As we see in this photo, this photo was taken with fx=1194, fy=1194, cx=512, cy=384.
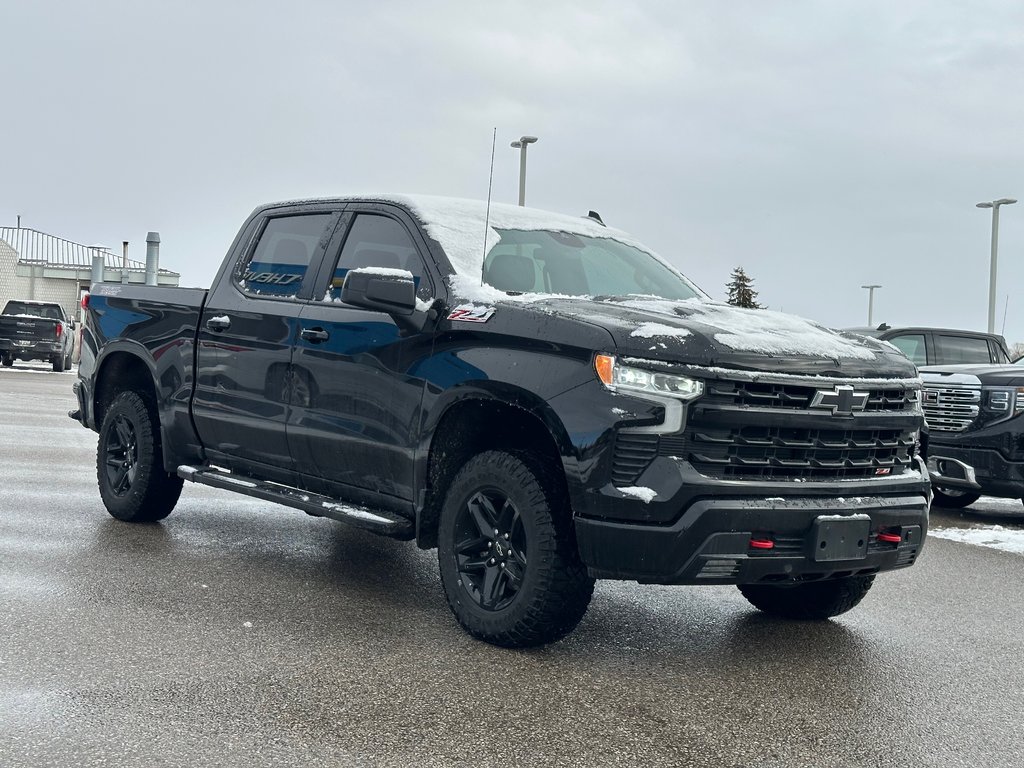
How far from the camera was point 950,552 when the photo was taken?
811cm

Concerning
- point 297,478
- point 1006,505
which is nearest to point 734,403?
point 297,478

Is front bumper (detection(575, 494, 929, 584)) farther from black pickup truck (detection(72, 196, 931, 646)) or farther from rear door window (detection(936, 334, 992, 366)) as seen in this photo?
rear door window (detection(936, 334, 992, 366))

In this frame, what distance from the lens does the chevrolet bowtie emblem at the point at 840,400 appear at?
15.0ft

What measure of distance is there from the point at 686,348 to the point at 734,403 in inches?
10.7

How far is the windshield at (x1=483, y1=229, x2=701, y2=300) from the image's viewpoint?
5500 millimetres

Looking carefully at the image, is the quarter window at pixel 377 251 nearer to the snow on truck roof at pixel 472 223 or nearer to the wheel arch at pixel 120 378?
the snow on truck roof at pixel 472 223

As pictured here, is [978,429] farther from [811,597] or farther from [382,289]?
[382,289]

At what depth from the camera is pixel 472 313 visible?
16.6ft

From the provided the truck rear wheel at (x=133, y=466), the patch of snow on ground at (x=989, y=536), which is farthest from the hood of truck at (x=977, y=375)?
the truck rear wheel at (x=133, y=466)

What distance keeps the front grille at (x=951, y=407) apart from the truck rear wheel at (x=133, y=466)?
6.13 m

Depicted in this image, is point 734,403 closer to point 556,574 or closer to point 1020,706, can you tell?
point 556,574

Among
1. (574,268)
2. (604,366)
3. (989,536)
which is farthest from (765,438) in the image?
(989,536)

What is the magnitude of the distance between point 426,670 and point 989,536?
5.96 meters

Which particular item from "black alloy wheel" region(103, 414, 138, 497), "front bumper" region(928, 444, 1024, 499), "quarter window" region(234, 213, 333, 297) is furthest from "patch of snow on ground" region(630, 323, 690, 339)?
"front bumper" region(928, 444, 1024, 499)
